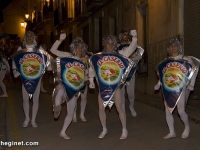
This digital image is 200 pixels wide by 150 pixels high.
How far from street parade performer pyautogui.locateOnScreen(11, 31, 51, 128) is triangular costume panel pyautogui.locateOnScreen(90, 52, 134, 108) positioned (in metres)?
1.61

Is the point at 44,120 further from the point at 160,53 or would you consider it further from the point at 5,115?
the point at 160,53

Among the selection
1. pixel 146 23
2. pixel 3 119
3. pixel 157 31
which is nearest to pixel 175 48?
pixel 3 119

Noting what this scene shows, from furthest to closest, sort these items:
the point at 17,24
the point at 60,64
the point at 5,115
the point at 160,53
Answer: the point at 17,24
the point at 160,53
the point at 5,115
the point at 60,64

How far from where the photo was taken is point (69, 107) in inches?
301

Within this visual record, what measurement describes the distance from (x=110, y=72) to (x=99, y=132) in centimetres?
143

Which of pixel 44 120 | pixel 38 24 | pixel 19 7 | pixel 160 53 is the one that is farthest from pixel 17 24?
pixel 44 120

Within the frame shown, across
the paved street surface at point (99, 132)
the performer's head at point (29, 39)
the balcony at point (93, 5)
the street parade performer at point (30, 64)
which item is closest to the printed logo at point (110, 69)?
the paved street surface at point (99, 132)

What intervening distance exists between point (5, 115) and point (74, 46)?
3619 millimetres

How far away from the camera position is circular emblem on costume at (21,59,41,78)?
28.6ft

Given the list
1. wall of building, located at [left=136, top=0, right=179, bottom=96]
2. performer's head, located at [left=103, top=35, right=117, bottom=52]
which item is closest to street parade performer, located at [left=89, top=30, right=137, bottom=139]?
performer's head, located at [left=103, top=35, right=117, bottom=52]

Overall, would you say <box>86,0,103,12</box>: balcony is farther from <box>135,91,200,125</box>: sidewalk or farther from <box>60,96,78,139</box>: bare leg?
<box>60,96,78,139</box>: bare leg

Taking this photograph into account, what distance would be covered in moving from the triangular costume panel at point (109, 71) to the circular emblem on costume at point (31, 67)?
1657mm

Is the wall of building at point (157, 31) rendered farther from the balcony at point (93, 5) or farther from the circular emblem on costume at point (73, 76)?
the circular emblem on costume at point (73, 76)

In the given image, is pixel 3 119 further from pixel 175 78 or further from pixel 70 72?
pixel 175 78
